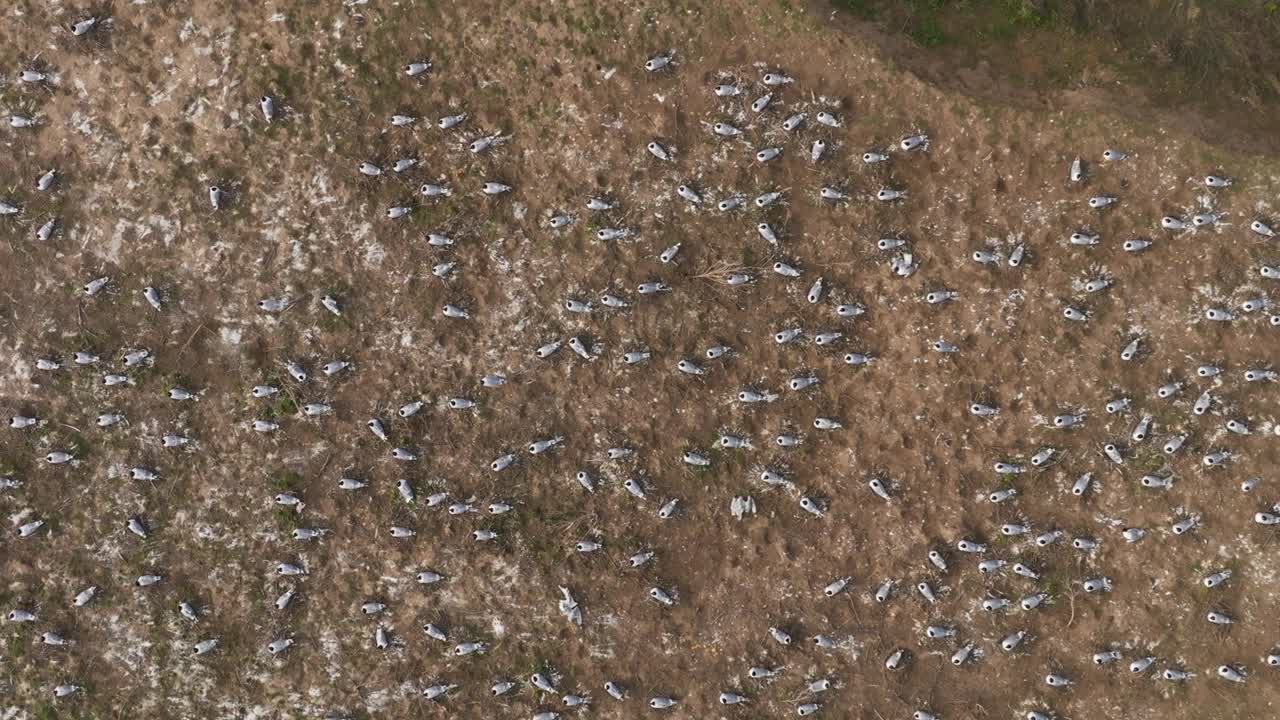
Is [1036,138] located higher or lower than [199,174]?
lower

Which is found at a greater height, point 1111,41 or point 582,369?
point 1111,41

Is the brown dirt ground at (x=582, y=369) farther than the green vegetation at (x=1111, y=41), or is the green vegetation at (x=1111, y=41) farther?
the green vegetation at (x=1111, y=41)

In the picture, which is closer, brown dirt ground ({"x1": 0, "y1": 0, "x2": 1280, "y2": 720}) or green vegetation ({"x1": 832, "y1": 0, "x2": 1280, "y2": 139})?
brown dirt ground ({"x1": 0, "y1": 0, "x2": 1280, "y2": 720})

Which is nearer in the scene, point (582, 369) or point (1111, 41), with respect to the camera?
point (582, 369)

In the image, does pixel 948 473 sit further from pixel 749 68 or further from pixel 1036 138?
pixel 749 68

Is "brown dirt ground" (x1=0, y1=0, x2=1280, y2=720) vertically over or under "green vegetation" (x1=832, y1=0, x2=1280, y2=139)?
under

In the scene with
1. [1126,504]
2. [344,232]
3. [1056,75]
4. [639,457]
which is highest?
[1056,75]

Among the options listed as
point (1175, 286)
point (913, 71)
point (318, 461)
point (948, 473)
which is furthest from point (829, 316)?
point (318, 461)

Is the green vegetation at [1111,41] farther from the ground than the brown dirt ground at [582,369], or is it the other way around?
the green vegetation at [1111,41]
